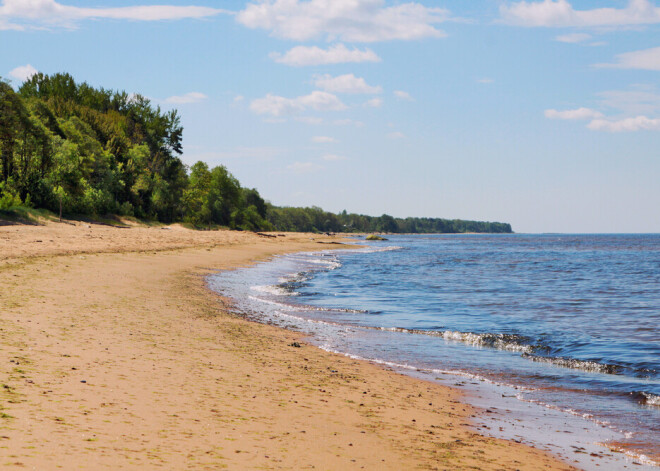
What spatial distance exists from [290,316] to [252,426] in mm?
11857

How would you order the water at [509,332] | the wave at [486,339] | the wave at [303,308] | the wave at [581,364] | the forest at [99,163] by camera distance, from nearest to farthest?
the water at [509,332] < the wave at [581,364] < the wave at [486,339] < the wave at [303,308] < the forest at [99,163]

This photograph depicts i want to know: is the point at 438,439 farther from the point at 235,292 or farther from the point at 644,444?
the point at 235,292

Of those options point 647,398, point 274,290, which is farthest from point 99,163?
point 647,398

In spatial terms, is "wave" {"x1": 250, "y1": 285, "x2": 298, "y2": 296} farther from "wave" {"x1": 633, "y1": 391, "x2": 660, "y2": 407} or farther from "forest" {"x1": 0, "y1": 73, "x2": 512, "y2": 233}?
"forest" {"x1": 0, "y1": 73, "x2": 512, "y2": 233}

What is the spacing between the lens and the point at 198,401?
7.59 m

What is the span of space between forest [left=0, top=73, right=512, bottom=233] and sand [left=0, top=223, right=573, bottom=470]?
39536 millimetres

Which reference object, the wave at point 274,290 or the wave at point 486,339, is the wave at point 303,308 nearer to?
the wave at point 274,290

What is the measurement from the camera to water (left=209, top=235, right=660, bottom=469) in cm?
1020

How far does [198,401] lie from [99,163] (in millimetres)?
67818

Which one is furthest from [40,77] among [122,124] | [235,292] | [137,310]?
[137,310]

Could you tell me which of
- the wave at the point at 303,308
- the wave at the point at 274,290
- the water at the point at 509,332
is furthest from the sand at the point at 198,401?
the wave at the point at 274,290

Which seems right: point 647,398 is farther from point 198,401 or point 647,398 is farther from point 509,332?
point 198,401

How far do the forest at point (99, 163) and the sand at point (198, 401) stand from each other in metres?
39.5

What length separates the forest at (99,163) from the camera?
52344 millimetres
